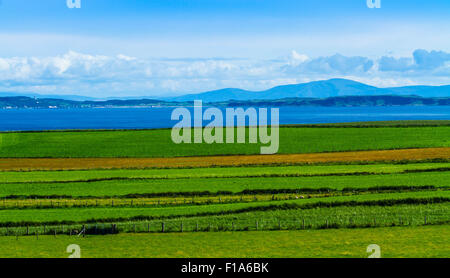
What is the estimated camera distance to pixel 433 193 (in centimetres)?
4994

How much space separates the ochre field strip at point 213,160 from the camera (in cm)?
7581

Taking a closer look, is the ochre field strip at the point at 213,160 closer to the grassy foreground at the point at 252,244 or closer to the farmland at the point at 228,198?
the farmland at the point at 228,198

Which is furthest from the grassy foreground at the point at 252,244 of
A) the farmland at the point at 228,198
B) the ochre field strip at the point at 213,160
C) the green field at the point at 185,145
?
the green field at the point at 185,145

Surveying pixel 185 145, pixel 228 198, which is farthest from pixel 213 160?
pixel 228 198

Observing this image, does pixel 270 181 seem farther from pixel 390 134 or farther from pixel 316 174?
pixel 390 134

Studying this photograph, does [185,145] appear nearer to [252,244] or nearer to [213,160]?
[213,160]

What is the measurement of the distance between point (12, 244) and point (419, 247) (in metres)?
27.3

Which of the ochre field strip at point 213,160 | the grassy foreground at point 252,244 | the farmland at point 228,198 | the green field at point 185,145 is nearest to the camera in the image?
the grassy foreground at point 252,244

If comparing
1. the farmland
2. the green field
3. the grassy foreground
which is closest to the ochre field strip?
the farmland

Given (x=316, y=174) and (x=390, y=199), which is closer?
(x=390, y=199)

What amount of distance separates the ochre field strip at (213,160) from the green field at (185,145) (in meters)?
4.50

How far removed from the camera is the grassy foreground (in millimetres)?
31500

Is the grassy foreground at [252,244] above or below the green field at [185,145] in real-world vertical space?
below
